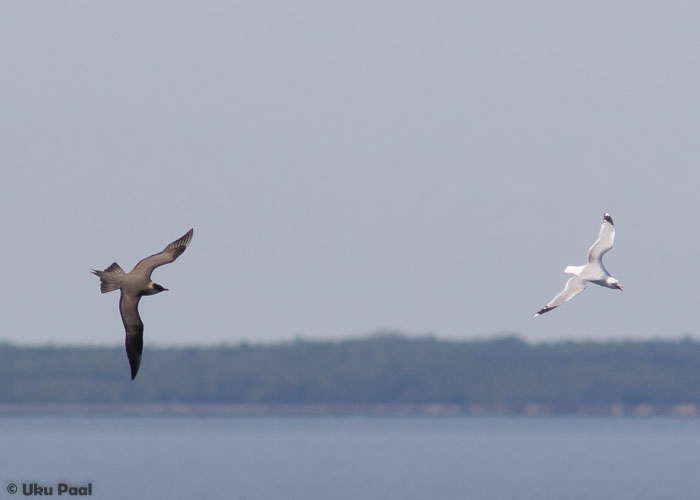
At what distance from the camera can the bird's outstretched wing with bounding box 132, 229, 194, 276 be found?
3441cm

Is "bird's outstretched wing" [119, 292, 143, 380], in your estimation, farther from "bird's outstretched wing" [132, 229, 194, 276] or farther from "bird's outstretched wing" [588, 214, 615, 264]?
"bird's outstretched wing" [588, 214, 615, 264]

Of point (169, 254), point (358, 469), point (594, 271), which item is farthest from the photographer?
point (358, 469)

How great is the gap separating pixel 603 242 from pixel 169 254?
10977mm

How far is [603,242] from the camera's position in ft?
123

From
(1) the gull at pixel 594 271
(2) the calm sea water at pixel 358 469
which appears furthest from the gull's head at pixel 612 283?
(2) the calm sea water at pixel 358 469

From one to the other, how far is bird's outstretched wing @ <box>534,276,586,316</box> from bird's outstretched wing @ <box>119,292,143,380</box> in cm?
916

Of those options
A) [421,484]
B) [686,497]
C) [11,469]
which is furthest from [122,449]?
[686,497]

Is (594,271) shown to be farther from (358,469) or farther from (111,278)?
(358,469)

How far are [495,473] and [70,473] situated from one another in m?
36.4

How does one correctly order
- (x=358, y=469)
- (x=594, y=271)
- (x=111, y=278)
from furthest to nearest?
1. (x=358, y=469)
2. (x=594, y=271)
3. (x=111, y=278)

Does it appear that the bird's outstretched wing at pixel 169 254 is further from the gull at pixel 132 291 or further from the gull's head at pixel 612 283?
the gull's head at pixel 612 283

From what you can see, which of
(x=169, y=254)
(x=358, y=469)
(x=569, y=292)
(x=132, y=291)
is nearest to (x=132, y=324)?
(x=132, y=291)

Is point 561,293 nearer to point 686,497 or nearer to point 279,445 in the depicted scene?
point 686,497

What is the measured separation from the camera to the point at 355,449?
178500mm
